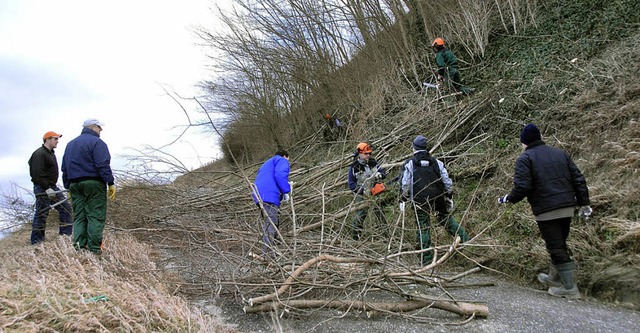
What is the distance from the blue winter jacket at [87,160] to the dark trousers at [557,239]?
4790mm

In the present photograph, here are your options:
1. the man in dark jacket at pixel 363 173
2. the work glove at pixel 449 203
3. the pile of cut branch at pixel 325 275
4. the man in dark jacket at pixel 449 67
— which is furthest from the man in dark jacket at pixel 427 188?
the man in dark jacket at pixel 449 67

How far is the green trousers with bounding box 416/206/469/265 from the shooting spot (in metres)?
4.52

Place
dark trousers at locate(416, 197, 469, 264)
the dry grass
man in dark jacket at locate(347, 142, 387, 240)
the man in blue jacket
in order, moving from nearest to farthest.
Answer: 1. the dry grass
2. dark trousers at locate(416, 197, 469, 264)
3. the man in blue jacket
4. man in dark jacket at locate(347, 142, 387, 240)

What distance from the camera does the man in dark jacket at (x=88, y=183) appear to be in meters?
4.45

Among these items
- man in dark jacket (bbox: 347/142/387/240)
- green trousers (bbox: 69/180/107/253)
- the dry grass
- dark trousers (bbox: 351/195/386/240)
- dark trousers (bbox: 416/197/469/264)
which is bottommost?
dark trousers (bbox: 416/197/469/264)

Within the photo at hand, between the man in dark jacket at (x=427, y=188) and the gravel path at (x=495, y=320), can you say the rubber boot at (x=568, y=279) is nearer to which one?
the gravel path at (x=495, y=320)

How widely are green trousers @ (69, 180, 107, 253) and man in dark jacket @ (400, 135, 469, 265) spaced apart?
12.0ft

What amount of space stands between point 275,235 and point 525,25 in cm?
746

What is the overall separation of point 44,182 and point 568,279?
276 inches

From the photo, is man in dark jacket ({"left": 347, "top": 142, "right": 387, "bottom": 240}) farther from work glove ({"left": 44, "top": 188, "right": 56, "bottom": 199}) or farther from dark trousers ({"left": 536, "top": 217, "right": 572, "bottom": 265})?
work glove ({"left": 44, "top": 188, "right": 56, "bottom": 199})

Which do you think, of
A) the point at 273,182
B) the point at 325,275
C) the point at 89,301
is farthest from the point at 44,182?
the point at 325,275

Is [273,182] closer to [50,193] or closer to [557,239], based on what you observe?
[557,239]

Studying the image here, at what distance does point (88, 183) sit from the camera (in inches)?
177

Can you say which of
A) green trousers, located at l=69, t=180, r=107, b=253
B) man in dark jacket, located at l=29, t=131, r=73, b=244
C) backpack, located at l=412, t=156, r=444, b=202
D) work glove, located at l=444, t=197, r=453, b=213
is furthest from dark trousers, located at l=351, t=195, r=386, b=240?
man in dark jacket, located at l=29, t=131, r=73, b=244
